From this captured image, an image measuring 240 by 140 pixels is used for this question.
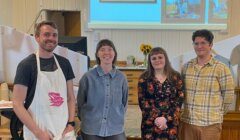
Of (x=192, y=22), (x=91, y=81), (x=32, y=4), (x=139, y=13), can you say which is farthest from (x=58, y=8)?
(x=91, y=81)

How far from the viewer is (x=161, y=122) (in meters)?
2.36

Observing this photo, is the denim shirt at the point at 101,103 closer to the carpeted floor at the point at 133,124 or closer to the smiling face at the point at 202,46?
the smiling face at the point at 202,46

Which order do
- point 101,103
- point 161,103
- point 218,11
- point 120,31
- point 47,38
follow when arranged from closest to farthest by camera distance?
point 47,38, point 101,103, point 161,103, point 218,11, point 120,31

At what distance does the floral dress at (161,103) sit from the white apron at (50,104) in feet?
2.20

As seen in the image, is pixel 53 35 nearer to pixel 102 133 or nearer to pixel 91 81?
pixel 91 81

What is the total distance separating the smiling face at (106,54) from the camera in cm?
228

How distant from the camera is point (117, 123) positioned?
233 cm

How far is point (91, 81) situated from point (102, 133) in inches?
15.4

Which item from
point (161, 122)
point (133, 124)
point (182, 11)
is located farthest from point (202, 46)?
point (182, 11)

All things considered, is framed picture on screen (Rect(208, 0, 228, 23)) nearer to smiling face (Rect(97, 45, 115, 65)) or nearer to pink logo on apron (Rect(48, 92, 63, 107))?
smiling face (Rect(97, 45, 115, 65))

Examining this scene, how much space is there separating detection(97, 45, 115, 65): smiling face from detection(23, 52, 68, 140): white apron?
0.36 meters

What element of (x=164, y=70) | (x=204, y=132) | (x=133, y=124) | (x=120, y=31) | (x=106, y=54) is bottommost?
(x=133, y=124)

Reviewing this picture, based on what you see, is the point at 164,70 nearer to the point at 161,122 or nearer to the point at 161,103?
the point at 161,103

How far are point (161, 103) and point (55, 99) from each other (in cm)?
84
